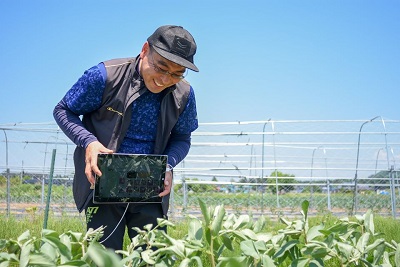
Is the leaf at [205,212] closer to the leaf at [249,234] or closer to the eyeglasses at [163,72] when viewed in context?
the leaf at [249,234]

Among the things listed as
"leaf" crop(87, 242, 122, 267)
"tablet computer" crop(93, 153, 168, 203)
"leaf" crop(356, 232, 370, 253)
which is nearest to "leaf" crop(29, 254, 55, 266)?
"leaf" crop(87, 242, 122, 267)

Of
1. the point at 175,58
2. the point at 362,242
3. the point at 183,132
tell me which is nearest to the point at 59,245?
the point at 362,242

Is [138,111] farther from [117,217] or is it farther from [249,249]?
[249,249]

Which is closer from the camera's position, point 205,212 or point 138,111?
point 205,212

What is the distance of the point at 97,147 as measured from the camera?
1521 mm

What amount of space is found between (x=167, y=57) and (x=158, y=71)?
9 centimetres

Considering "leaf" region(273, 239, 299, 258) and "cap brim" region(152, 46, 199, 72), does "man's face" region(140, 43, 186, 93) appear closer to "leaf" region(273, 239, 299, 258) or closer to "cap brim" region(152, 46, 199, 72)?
"cap brim" region(152, 46, 199, 72)

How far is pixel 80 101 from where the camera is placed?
5.57 feet

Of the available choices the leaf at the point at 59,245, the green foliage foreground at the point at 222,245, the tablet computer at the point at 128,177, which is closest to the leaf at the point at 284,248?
the green foliage foreground at the point at 222,245

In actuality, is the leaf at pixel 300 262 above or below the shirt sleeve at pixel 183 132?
below

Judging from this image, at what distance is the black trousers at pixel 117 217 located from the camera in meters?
1.76

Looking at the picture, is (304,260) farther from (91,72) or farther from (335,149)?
(335,149)

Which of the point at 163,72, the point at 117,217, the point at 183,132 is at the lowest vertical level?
the point at 117,217

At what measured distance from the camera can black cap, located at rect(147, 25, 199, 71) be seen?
1.55 meters
